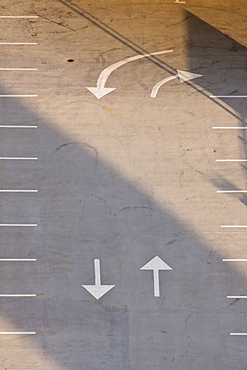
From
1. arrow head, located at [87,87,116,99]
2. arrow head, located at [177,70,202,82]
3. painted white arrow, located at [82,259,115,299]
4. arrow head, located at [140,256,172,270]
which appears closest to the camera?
painted white arrow, located at [82,259,115,299]

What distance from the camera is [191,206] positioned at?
62.0 feet

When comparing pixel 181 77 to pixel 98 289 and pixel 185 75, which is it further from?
pixel 98 289

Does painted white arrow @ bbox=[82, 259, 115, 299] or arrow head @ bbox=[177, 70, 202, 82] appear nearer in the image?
painted white arrow @ bbox=[82, 259, 115, 299]

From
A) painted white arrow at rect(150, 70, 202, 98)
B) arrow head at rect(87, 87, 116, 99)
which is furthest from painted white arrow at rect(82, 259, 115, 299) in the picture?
painted white arrow at rect(150, 70, 202, 98)

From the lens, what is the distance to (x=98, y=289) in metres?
17.6

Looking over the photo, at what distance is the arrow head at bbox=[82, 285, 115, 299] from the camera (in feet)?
57.6

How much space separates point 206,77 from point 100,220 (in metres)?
7.09

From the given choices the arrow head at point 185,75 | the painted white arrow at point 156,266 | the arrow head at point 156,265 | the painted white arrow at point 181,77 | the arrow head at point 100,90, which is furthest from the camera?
the arrow head at point 185,75

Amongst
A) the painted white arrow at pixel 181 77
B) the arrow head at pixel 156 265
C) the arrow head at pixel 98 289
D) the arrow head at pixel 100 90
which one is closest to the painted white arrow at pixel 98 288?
the arrow head at pixel 98 289

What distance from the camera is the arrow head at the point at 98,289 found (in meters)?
17.6

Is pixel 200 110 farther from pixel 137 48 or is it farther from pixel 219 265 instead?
pixel 219 265

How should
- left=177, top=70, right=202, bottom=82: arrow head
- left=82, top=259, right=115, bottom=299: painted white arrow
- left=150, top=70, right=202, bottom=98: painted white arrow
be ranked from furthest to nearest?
left=177, top=70, right=202, bottom=82: arrow head, left=150, top=70, right=202, bottom=98: painted white arrow, left=82, top=259, right=115, bottom=299: painted white arrow

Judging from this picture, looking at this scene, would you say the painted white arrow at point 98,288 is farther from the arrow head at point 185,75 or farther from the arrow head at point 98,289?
the arrow head at point 185,75

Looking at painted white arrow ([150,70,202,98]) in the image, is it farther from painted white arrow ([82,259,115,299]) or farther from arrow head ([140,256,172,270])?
painted white arrow ([82,259,115,299])
